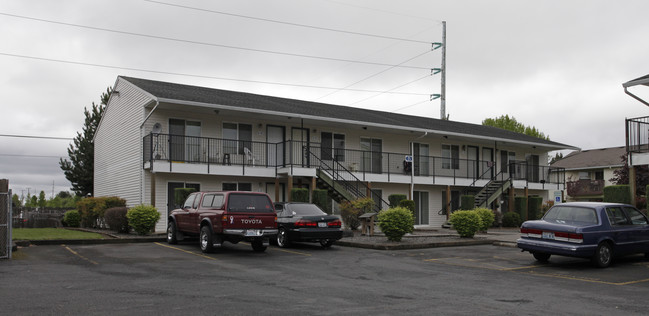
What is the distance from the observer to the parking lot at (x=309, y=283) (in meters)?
7.64

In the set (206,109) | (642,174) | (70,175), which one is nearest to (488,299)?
(206,109)

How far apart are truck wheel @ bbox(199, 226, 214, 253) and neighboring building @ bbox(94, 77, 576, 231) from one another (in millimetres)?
6675

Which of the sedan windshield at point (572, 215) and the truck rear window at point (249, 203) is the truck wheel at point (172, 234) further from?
the sedan windshield at point (572, 215)

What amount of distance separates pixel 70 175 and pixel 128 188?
21620 millimetres

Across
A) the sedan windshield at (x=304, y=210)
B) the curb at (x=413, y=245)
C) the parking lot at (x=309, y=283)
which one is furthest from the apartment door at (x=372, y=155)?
the parking lot at (x=309, y=283)

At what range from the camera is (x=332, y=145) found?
27234mm

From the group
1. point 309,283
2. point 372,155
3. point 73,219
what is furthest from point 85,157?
point 309,283

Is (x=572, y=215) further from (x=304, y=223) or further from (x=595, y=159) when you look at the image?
(x=595, y=159)

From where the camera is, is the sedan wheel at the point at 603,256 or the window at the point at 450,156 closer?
the sedan wheel at the point at 603,256

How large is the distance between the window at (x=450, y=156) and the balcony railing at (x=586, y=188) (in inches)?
638

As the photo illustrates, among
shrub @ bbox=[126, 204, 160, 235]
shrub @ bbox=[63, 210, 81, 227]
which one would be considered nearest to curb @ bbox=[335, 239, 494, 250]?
shrub @ bbox=[126, 204, 160, 235]

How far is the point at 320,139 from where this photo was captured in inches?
1053

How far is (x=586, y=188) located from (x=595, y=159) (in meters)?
9.46

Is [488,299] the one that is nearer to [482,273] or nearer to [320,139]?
[482,273]
